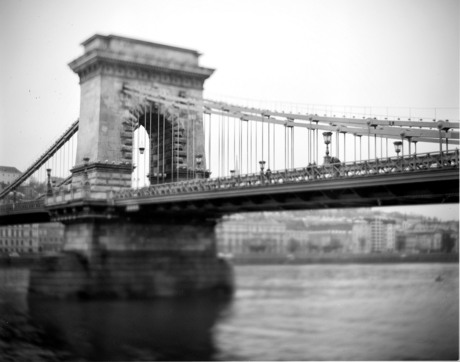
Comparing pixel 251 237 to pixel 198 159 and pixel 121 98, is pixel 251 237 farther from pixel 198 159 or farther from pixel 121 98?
pixel 121 98

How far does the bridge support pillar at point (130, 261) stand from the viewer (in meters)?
35.9

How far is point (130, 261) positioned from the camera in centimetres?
3831

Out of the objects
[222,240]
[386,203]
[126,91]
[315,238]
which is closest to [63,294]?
[222,240]

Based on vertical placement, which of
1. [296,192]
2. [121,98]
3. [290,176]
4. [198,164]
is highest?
[121,98]

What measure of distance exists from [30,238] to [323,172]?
3041 centimetres

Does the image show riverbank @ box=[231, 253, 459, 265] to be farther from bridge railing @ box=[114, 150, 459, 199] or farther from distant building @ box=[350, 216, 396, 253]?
bridge railing @ box=[114, 150, 459, 199]

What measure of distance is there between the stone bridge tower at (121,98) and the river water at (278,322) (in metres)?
9.05

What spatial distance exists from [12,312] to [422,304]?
17.0 meters

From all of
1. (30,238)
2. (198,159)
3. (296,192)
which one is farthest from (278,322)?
(30,238)

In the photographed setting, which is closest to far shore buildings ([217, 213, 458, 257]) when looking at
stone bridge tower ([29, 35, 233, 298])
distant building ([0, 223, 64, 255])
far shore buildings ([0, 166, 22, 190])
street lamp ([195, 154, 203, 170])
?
stone bridge tower ([29, 35, 233, 298])

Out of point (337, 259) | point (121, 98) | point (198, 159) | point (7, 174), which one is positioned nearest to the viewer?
point (337, 259)

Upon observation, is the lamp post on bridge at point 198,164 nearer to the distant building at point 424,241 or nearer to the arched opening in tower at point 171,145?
the arched opening in tower at point 171,145

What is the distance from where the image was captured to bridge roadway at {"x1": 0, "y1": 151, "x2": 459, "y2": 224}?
2202 centimetres

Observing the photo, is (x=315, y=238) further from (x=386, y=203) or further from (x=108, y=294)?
(x=108, y=294)
